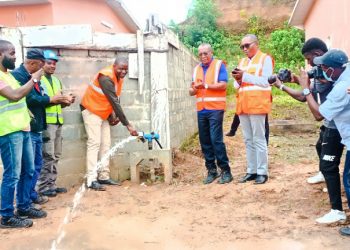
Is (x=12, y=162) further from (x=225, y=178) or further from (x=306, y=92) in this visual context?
(x=306, y=92)

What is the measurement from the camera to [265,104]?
5.29 m

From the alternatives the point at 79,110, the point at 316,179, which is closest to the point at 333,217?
the point at 316,179

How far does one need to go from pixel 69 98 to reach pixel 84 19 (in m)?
9.52

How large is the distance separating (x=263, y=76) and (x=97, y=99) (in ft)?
7.38

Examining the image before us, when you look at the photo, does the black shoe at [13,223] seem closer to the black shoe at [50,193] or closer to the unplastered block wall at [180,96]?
the black shoe at [50,193]

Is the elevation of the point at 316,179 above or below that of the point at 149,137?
below

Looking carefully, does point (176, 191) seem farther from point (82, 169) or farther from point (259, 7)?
point (259, 7)

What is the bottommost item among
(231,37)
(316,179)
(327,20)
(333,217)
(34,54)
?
(333,217)

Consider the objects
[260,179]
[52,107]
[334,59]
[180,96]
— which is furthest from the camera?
[180,96]

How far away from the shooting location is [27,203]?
15.6 ft

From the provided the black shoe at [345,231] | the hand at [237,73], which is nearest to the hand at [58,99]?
the hand at [237,73]

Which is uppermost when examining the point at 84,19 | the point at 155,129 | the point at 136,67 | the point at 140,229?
the point at 84,19

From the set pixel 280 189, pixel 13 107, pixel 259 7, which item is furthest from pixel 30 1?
pixel 259 7

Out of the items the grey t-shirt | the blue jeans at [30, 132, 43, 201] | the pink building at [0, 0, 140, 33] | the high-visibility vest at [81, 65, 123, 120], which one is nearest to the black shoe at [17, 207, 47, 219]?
the blue jeans at [30, 132, 43, 201]
